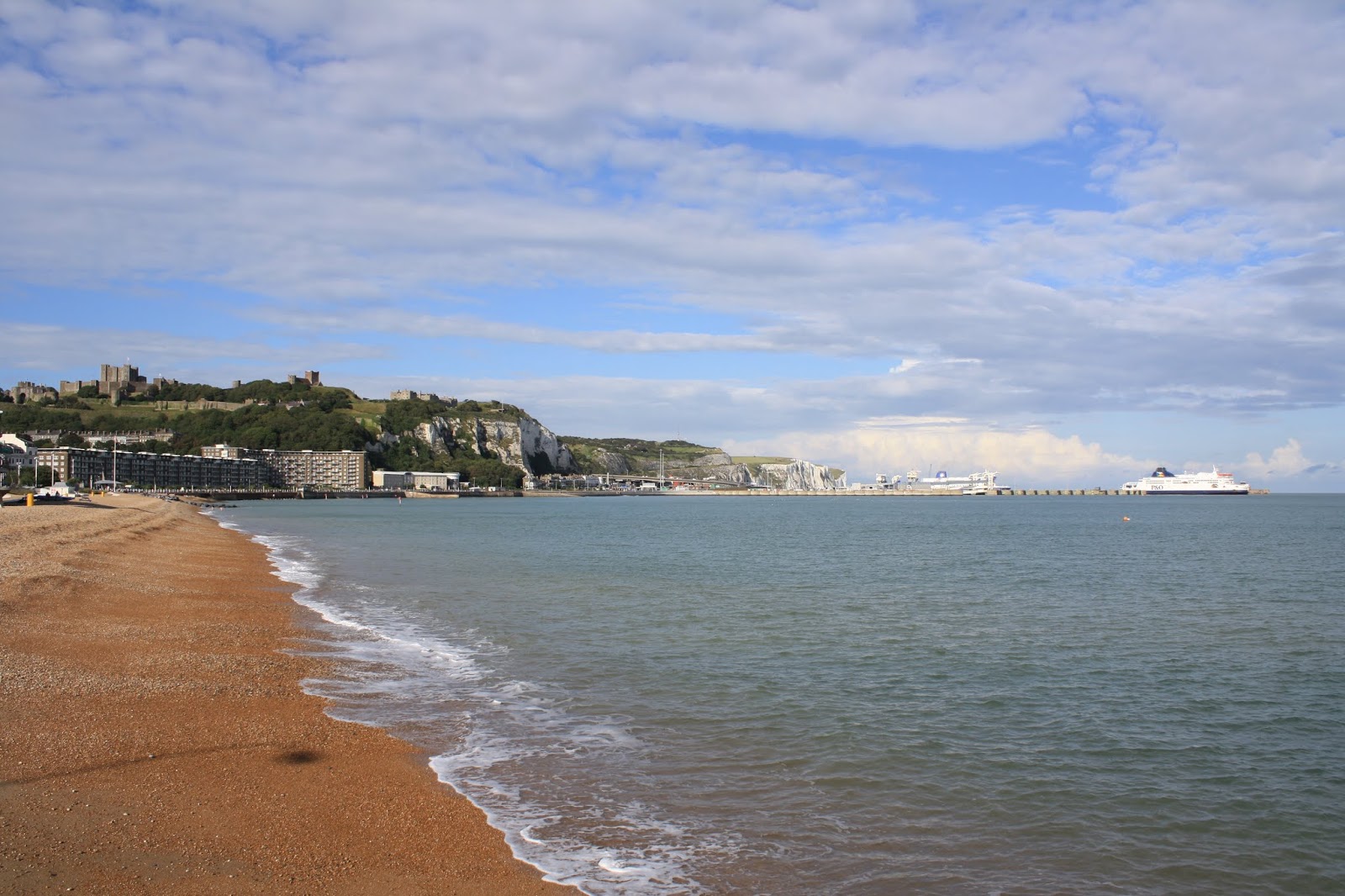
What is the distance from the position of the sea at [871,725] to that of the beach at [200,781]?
0.61 metres

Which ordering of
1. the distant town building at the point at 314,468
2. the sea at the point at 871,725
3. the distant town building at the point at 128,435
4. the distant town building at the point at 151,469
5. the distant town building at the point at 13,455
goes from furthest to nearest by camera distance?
the distant town building at the point at 314,468 → the distant town building at the point at 128,435 → the distant town building at the point at 151,469 → the distant town building at the point at 13,455 → the sea at the point at 871,725

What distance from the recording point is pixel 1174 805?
30.8 feet

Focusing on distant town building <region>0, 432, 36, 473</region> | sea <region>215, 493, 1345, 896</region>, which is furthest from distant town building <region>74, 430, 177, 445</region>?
sea <region>215, 493, 1345, 896</region>

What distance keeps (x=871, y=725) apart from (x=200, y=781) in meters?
8.01

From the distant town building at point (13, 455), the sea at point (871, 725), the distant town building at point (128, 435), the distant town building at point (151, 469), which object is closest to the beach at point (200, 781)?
the sea at point (871, 725)

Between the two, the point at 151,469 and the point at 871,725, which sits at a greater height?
the point at 151,469

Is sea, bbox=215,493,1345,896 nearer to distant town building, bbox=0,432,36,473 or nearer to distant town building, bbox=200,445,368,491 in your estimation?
distant town building, bbox=0,432,36,473

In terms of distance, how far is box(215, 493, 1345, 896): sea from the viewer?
7922 mm

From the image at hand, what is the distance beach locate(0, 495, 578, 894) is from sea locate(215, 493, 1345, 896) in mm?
A: 608

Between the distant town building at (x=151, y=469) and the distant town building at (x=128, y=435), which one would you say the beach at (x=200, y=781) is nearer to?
the distant town building at (x=151, y=469)

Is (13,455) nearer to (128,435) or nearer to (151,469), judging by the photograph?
(151,469)

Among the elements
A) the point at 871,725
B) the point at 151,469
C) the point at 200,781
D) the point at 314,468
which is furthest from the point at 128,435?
the point at 871,725

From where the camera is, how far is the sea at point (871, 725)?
7922 mm

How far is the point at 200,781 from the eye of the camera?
28.3 ft
